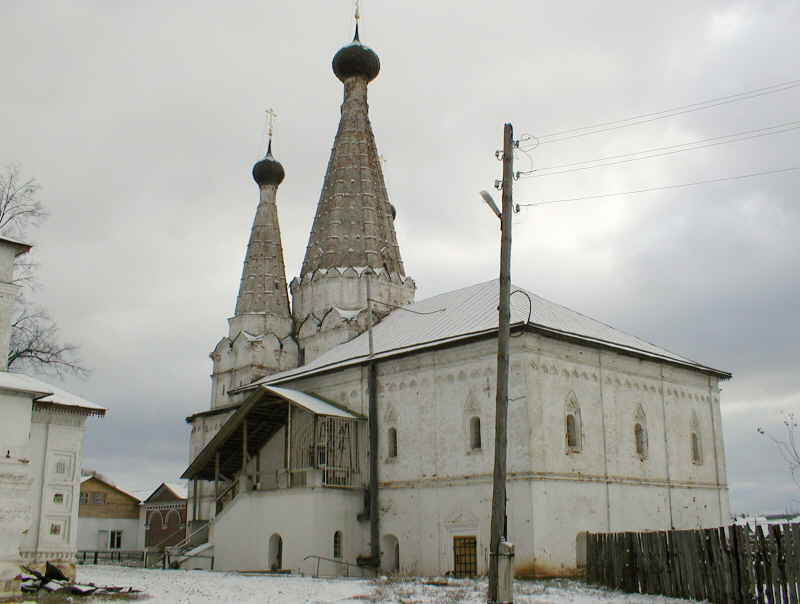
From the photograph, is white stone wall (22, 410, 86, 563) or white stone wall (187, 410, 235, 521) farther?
white stone wall (187, 410, 235, 521)

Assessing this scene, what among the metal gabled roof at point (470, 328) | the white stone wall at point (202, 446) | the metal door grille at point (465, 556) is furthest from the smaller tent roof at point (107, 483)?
the metal door grille at point (465, 556)

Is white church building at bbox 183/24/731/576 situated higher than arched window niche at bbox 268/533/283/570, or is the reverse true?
white church building at bbox 183/24/731/576

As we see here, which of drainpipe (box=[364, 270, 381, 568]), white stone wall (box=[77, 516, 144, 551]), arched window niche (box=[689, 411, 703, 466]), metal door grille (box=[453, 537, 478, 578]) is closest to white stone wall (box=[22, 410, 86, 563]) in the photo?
drainpipe (box=[364, 270, 381, 568])

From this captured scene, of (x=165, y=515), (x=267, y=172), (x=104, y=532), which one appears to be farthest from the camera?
(x=104, y=532)

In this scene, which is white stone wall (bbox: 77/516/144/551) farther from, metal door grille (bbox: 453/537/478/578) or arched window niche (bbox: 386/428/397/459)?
metal door grille (bbox: 453/537/478/578)

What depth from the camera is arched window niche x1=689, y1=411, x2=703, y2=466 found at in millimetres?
25172

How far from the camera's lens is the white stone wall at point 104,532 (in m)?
47.7

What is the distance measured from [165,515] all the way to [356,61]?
27.1 m

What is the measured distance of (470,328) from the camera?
2303 centimetres

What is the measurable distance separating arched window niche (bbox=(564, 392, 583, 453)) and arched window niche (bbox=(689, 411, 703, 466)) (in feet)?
17.7

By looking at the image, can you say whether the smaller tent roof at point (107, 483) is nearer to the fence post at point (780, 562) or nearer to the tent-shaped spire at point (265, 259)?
the tent-shaped spire at point (265, 259)

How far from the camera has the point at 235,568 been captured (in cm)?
2453

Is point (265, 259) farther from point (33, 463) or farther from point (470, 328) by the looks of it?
point (33, 463)

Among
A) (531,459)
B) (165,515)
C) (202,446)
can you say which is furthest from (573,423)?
(165,515)
